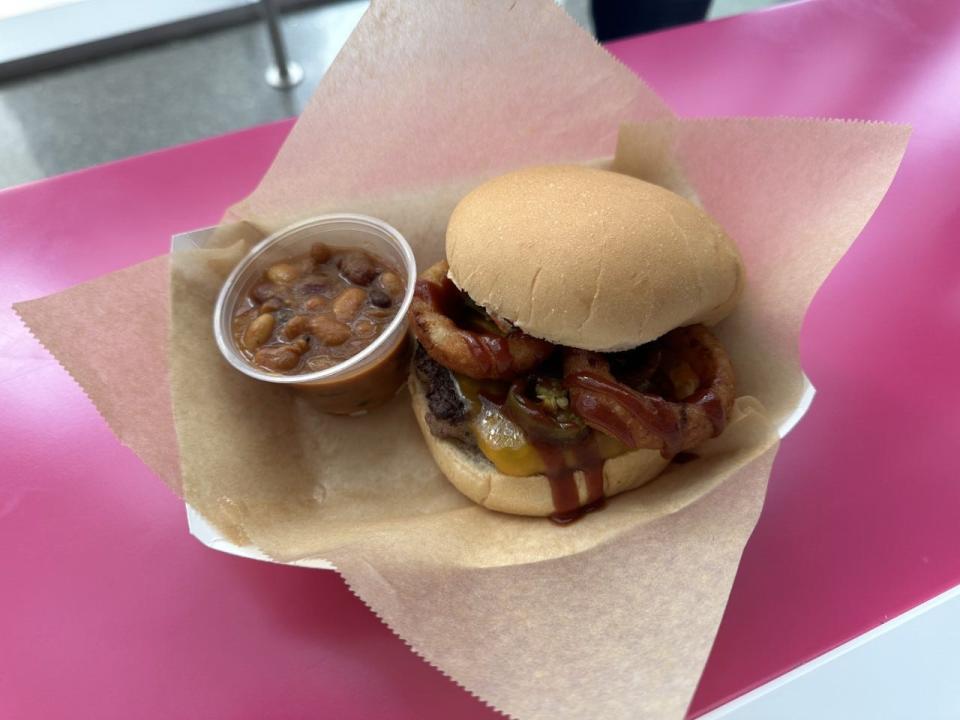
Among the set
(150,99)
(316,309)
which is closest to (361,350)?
(316,309)

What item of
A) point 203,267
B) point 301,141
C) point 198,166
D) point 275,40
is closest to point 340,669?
point 203,267

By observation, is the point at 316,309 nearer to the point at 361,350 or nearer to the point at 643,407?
the point at 361,350

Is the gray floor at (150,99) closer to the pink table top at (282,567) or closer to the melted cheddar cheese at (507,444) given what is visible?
the pink table top at (282,567)

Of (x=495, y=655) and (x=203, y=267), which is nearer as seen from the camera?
(x=495, y=655)

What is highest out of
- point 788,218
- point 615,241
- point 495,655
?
point 615,241

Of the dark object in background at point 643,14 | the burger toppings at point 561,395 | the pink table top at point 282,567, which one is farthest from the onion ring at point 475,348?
the dark object in background at point 643,14

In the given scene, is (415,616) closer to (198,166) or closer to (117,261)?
(117,261)
